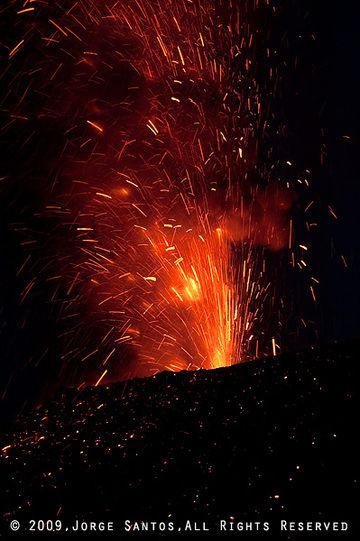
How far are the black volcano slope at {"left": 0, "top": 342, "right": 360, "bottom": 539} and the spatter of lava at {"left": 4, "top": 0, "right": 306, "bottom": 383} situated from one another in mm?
2810

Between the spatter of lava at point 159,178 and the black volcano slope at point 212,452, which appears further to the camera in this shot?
the spatter of lava at point 159,178

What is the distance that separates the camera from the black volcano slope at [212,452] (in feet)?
7.04

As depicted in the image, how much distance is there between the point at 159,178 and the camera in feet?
22.9

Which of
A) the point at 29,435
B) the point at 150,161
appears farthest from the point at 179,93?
the point at 29,435

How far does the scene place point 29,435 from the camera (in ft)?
10.8

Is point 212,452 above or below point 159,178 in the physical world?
below

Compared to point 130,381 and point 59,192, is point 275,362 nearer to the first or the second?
point 130,381

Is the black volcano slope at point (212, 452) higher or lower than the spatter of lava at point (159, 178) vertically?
lower

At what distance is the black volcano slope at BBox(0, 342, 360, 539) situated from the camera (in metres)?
2.14

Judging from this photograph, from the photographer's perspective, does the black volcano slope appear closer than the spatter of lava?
Yes

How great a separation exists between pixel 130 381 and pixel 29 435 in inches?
26.9

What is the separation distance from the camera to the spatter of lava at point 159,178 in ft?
19.8

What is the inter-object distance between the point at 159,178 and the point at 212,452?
16.1ft

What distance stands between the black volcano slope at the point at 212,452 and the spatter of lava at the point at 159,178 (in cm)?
281
